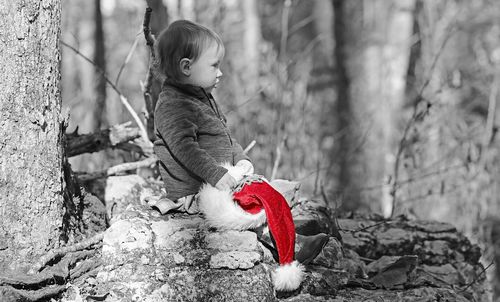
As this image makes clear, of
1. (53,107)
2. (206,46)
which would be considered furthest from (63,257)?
(206,46)

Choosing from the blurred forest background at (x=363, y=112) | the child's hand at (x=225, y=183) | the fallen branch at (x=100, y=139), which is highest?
the blurred forest background at (x=363, y=112)

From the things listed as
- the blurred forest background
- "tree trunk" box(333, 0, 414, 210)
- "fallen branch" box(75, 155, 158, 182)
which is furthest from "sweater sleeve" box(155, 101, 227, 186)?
"tree trunk" box(333, 0, 414, 210)

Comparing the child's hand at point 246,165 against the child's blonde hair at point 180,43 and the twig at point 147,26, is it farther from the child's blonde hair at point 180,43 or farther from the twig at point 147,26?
the twig at point 147,26

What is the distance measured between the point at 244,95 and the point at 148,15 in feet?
15.5

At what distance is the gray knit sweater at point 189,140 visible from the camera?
9.68ft

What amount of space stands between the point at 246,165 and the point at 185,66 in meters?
0.53

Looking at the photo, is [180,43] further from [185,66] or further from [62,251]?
[62,251]

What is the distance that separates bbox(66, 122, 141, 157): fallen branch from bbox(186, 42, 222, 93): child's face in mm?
1249

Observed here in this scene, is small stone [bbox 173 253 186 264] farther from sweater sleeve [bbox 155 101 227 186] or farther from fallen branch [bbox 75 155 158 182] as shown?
fallen branch [bbox 75 155 158 182]

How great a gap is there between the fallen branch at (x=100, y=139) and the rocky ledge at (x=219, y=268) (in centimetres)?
48

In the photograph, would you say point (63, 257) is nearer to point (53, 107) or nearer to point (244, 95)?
point (53, 107)

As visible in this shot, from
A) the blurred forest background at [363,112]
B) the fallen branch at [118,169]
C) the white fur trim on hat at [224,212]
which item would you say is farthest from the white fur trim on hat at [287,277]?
the blurred forest background at [363,112]

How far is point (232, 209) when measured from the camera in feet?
9.59

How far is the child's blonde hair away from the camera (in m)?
3.02
